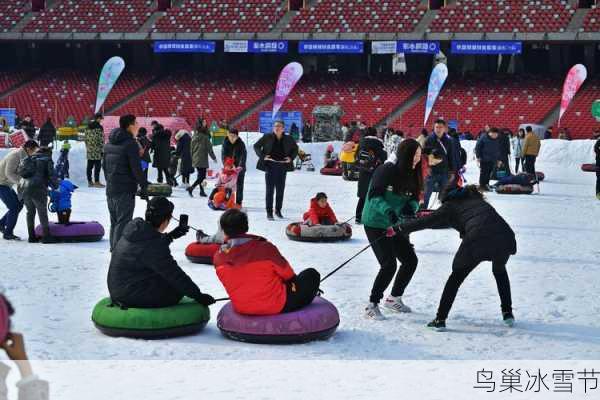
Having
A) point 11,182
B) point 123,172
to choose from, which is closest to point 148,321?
point 123,172

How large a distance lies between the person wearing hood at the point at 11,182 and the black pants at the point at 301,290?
5.85m

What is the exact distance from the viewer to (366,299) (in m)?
8.57

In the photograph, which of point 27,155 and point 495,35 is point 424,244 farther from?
point 495,35

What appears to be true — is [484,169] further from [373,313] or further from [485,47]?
[485,47]

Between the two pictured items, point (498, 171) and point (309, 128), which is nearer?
point (498, 171)

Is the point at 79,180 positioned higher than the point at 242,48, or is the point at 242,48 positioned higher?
the point at 242,48

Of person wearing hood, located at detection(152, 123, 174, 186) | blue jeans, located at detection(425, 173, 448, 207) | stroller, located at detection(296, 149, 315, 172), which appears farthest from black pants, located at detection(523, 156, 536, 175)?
blue jeans, located at detection(425, 173, 448, 207)

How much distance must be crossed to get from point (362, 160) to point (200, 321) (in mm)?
5873

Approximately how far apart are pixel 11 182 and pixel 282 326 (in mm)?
6318

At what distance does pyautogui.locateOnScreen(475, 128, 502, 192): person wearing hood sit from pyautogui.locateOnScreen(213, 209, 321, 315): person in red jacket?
511 inches

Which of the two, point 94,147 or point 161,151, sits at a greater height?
point 94,147

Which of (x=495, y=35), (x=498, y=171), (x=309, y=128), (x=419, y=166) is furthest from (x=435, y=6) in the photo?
(x=419, y=166)

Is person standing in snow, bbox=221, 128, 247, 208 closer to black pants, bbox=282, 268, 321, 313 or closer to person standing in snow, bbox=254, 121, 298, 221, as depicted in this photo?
person standing in snow, bbox=254, 121, 298, 221

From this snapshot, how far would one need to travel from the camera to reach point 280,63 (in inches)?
1786
